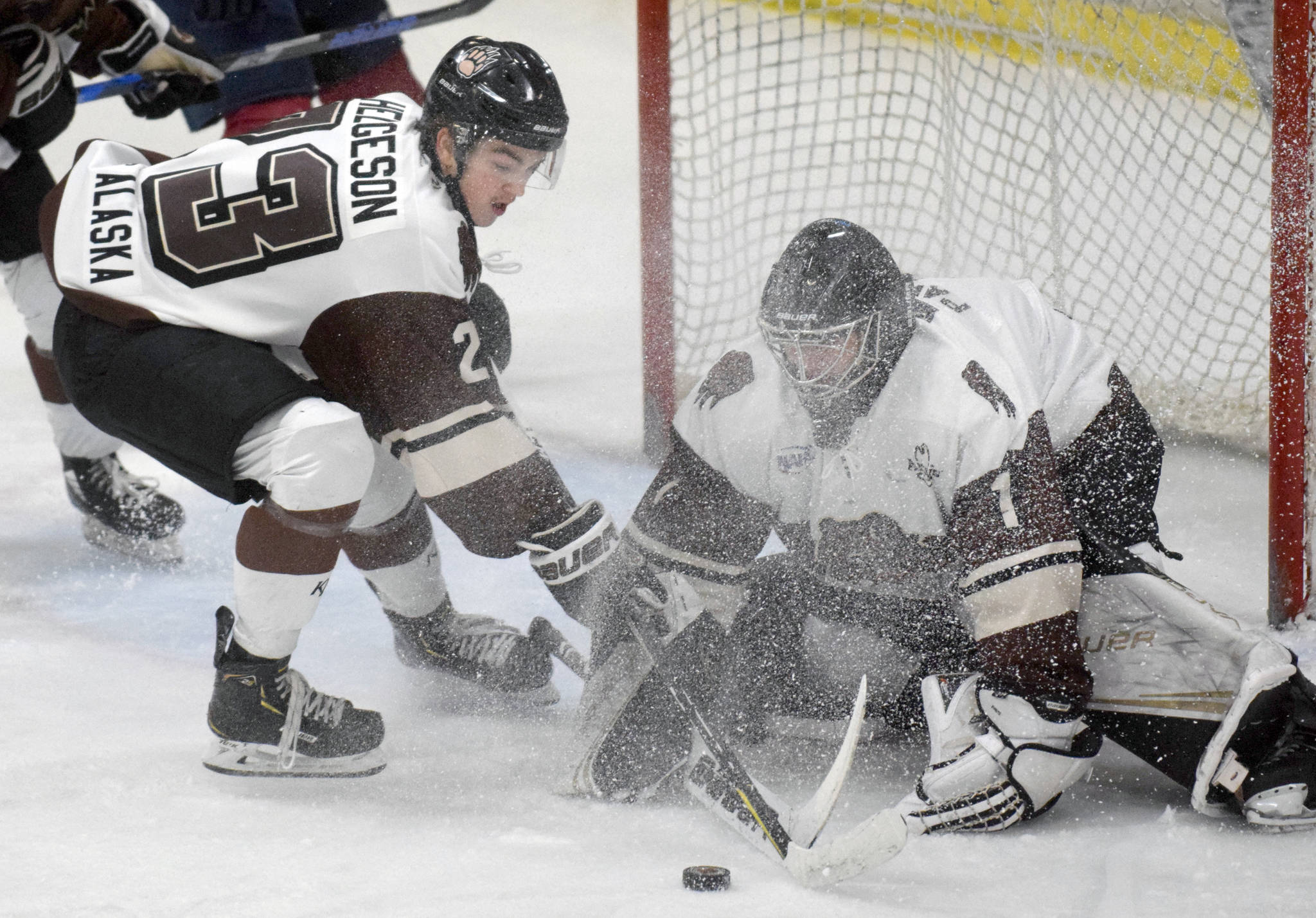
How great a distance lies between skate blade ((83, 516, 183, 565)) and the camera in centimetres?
293

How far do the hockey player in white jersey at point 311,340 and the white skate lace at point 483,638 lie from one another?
0.27 metres

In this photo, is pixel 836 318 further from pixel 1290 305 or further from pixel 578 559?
pixel 1290 305

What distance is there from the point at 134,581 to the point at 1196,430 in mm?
2228

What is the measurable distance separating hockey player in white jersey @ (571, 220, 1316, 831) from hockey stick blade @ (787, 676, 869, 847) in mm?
118

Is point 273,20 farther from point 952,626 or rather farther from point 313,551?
point 952,626

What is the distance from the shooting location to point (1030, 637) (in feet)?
5.64

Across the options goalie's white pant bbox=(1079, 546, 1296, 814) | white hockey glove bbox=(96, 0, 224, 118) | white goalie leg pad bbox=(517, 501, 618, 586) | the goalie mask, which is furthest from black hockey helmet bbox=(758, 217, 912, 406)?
white hockey glove bbox=(96, 0, 224, 118)

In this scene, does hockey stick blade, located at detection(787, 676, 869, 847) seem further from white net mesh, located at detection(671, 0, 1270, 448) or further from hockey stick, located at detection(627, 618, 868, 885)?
white net mesh, located at detection(671, 0, 1270, 448)

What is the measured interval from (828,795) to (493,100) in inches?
37.1

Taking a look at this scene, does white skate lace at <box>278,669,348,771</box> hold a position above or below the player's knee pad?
below

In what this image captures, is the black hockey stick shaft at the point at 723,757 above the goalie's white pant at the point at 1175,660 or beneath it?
beneath

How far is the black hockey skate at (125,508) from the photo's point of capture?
9.54 feet

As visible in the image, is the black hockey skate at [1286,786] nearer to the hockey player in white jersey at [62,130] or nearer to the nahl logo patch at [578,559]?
the nahl logo patch at [578,559]

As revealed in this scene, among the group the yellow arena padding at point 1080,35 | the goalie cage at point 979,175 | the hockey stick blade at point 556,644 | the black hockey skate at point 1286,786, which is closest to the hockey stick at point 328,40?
the goalie cage at point 979,175
